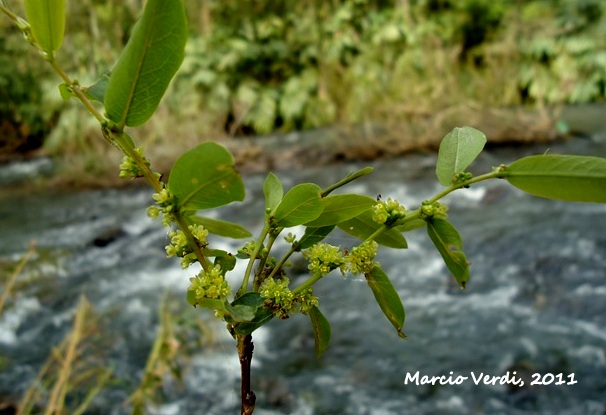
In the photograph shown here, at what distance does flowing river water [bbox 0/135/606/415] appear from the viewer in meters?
2.63

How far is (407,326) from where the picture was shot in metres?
3.17

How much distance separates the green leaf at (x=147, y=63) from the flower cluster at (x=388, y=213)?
130mm

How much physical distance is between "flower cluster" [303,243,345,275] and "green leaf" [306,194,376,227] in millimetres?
19

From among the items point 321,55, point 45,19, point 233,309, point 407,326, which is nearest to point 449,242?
point 233,309

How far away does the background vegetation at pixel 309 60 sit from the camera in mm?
7805

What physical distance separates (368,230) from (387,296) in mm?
51

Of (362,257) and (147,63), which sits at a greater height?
(147,63)

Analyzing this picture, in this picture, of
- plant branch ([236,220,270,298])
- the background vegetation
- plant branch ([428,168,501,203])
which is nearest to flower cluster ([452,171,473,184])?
plant branch ([428,168,501,203])

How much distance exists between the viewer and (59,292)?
12.5 ft

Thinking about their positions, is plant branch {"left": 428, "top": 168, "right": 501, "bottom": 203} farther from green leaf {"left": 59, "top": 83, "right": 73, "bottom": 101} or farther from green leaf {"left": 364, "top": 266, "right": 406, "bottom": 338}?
green leaf {"left": 59, "top": 83, "right": 73, "bottom": 101}

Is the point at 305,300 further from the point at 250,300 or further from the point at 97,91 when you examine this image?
the point at 97,91

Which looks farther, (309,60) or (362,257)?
(309,60)

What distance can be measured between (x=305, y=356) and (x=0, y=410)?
148 centimetres

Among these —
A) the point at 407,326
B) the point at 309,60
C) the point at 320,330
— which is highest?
the point at 320,330
